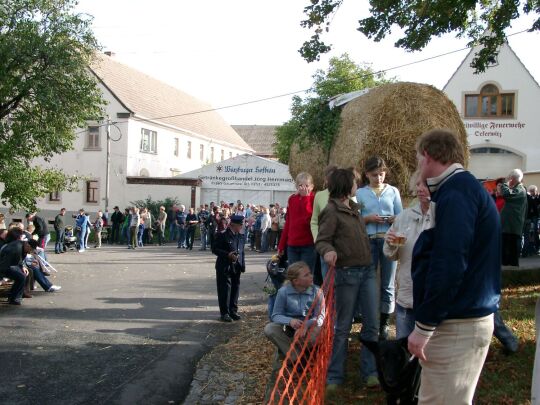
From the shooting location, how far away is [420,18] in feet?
30.1

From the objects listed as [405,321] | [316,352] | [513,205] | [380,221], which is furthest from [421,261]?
[513,205]

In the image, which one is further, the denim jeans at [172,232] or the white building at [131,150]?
the white building at [131,150]

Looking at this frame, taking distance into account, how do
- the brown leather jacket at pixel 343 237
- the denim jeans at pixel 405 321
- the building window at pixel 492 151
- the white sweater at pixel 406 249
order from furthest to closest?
1. the building window at pixel 492 151
2. the brown leather jacket at pixel 343 237
3. the white sweater at pixel 406 249
4. the denim jeans at pixel 405 321

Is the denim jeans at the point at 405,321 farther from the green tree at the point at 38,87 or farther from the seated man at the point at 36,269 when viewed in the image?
the green tree at the point at 38,87

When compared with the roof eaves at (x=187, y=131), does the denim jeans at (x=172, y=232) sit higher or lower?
lower

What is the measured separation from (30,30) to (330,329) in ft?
38.0

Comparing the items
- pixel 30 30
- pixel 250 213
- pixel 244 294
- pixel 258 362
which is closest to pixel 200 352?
pixel 258 362

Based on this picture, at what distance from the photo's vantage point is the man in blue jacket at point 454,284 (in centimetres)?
280

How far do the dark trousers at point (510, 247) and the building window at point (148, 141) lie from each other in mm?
33885

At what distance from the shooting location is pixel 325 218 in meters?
5.38

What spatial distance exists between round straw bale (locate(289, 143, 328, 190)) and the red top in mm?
1648

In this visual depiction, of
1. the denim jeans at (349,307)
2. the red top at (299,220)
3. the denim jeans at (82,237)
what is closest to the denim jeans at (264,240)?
the denim jeans at (82,237)

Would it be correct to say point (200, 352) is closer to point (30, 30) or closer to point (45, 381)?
point (45, 381)

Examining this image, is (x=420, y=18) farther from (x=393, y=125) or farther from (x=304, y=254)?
(x=304, y=254)
